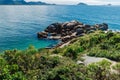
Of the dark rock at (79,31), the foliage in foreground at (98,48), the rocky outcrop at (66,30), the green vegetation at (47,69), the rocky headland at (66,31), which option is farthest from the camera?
the rocky outcrop at (66,30)

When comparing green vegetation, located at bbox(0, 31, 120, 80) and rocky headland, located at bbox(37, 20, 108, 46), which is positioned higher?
green vegetation, located at bbox(0, 31, 120, 80)

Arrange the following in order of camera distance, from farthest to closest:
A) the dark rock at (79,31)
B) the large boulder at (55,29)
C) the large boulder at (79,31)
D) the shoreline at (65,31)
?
the large boulder at (55,29) < the shoreline at (65,31) < the dark rock at (79,31) < the large boulder at (79,31)

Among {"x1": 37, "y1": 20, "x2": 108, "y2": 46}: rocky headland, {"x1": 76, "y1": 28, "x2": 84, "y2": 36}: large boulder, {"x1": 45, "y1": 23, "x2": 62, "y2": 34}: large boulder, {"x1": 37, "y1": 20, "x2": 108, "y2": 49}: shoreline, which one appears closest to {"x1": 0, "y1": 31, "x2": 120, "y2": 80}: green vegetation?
{"x1": 37, "y1": 20, "x2": 108, "y2": 49}: shoreline

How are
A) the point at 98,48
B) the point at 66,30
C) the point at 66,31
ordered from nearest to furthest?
the point at 98,48, the point at 66,31, the point at 66,30

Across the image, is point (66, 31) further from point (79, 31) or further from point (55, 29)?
point (79, 31)

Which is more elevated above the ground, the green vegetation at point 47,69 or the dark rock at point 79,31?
the green vegetation at point 47,69

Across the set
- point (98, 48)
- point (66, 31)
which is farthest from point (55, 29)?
point (98, 48)

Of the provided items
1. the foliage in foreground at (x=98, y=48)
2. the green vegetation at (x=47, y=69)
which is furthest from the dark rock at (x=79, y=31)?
the green vegetation at (x=47, y=69)

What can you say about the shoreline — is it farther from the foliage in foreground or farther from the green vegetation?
the green vegetation

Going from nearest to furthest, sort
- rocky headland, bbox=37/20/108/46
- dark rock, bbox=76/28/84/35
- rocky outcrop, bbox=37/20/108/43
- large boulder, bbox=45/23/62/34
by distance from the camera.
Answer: dark rock, bbox=76/28/84/35 → rocky headland, bbox=37/20/108/46 → rocky outcrop, bbox=37/20/108/43 → large boulder, bbox=45/23/62/34

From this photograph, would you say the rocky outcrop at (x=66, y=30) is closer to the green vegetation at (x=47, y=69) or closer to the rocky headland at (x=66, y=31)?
the rocky headland at (x=66, y=31)

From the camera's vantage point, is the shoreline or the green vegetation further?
the shoreline

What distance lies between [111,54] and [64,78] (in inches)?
580

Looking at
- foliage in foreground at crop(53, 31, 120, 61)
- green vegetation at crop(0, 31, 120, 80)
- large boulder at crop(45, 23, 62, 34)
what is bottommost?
large boulder at crop(45, 23, 62, 34)
